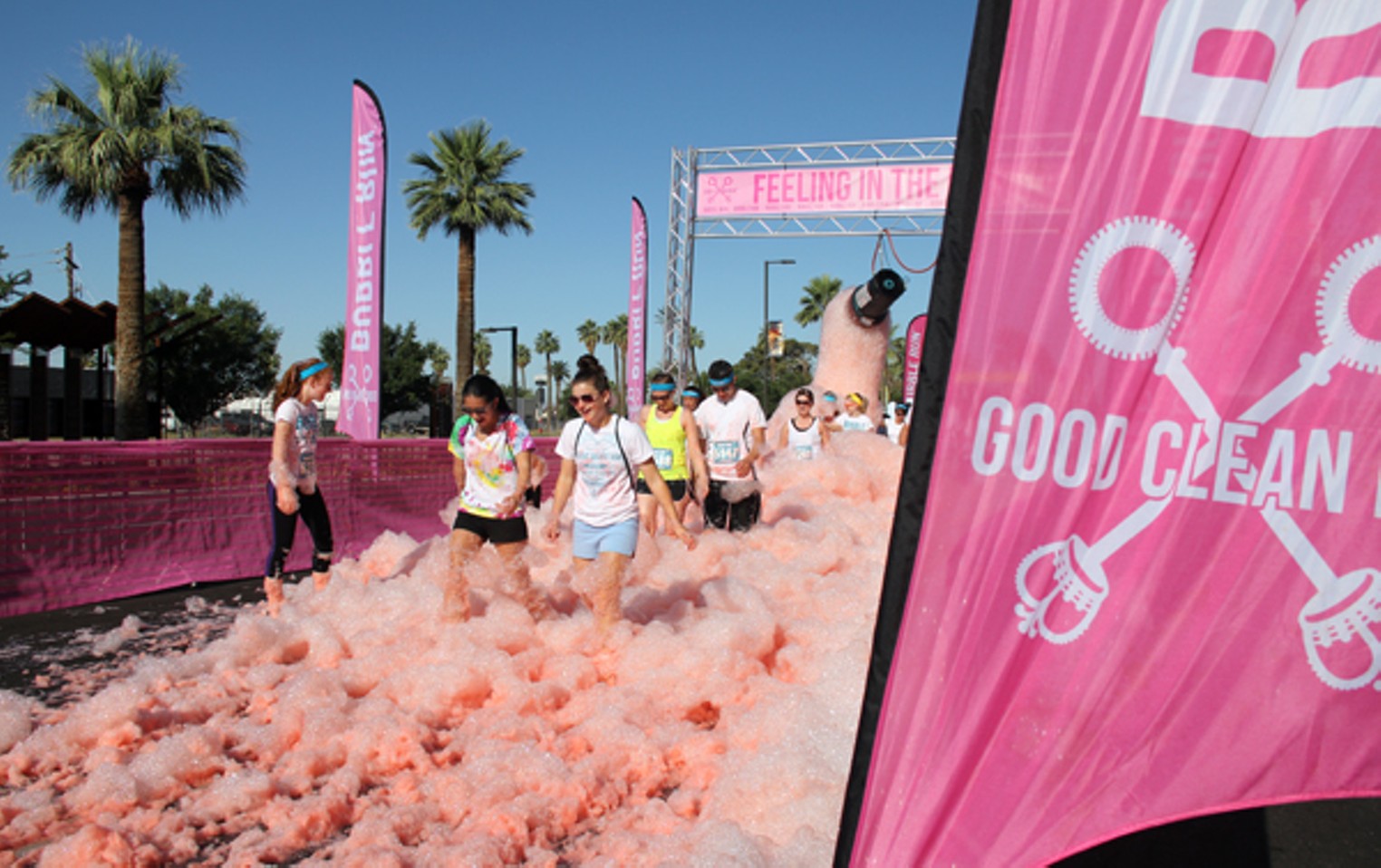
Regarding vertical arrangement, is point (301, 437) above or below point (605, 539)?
above

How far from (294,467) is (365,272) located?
540 centimetres

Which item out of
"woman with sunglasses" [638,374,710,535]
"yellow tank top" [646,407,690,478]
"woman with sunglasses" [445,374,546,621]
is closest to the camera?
"woman with sunglasses" [445,374,546,621]

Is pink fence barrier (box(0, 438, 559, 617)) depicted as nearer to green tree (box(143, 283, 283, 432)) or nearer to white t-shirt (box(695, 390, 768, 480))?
white t-shirt (box(695, 390, 768, 480))

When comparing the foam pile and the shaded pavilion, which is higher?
the shaded pavilion

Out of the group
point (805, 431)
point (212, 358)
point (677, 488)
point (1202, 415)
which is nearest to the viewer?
point (1202, 415)

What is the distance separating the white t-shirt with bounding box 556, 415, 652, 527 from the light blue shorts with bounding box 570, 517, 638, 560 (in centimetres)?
3

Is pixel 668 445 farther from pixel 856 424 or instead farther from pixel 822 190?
pixel 822 190

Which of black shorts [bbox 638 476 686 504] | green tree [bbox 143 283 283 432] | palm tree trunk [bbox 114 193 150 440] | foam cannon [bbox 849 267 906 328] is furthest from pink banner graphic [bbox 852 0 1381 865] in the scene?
green tree [bbox 143 283 283 432]

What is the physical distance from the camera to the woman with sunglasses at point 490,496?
5387 mm

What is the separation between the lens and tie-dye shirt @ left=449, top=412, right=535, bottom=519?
5.43 metres

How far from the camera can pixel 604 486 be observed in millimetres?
5145

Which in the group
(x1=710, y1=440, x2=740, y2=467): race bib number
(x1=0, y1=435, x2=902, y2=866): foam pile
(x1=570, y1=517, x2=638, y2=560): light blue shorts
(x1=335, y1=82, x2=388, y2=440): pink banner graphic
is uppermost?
(x1=335, y1=82, x2=388, y2=440): pink banner graphic

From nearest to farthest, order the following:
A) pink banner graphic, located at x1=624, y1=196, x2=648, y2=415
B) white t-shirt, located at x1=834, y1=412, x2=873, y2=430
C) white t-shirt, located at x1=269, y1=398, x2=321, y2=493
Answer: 1. white t-shirt, located at x1=269, y1=398, x2=321, y2=493
2. white t-shirt, located at x1=834, y1=412, x2=873, y2=430
3. pink banner graphic, located at x1=624, y1=196, x2=648, y2=415

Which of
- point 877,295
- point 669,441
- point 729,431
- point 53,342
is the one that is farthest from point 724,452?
point 53,342
